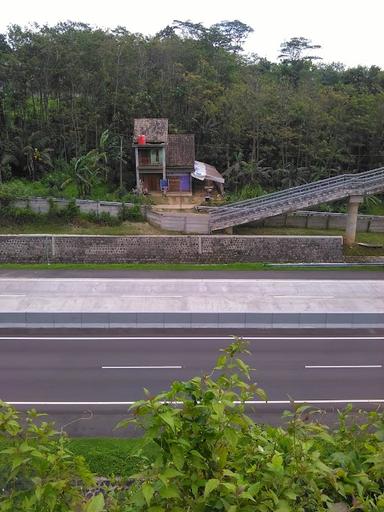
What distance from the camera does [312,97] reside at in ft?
132

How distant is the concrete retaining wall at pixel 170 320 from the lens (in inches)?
700

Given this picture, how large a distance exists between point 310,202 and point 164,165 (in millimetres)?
11655

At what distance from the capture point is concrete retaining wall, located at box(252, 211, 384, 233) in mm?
32000

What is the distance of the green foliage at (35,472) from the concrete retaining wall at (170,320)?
13.9 metres

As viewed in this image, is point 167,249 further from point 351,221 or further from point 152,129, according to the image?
point 152,129

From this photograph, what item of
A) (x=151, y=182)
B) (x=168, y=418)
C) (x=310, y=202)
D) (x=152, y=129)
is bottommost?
(x=151, y=182)

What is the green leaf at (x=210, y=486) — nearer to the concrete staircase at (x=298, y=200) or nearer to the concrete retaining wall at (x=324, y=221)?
the concrete staircase at (x=298, y=200)

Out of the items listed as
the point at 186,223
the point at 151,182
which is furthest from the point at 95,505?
the point at 151,182

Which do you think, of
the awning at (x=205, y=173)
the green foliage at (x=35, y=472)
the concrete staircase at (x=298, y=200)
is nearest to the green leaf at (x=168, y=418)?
the green foliage at (x=35, y=472)

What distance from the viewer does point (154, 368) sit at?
14.7m

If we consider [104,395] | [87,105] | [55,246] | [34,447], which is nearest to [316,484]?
[34,447]

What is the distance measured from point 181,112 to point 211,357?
96.2 feet

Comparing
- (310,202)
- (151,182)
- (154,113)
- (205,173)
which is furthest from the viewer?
(154,113)

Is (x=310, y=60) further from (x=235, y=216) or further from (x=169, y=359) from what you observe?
(x=169, y=359)
